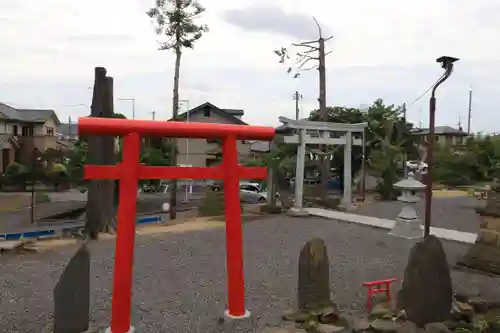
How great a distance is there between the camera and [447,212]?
571 inches

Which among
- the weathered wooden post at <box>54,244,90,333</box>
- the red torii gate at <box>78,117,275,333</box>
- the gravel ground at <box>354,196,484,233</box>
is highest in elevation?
the red torii gate at <box>78,117,275,333</box>

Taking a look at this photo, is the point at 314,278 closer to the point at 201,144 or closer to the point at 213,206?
the point at 213,206

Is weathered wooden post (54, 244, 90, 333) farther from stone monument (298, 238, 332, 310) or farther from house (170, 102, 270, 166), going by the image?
house (170, 102, 270, 166)

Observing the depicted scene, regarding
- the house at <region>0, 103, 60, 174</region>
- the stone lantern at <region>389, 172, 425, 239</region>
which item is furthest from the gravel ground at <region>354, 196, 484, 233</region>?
the house at <region>0, 103, 60, 174</region>

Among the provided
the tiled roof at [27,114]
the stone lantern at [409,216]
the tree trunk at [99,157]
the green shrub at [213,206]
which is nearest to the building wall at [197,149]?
the tiled roof at [27,114]

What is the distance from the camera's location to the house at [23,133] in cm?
3069

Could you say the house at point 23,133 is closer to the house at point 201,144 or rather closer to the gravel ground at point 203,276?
the house at point 201,144

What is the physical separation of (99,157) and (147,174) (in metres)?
7.14

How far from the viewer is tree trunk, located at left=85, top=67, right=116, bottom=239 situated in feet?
36.6

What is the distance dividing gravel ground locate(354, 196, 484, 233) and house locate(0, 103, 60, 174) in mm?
24829

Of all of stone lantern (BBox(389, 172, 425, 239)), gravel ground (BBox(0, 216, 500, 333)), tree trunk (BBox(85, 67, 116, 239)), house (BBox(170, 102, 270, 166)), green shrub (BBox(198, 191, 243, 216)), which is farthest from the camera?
house (BBox(170, 102, 270, 166))

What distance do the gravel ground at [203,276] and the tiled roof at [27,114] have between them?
25801 millimetres

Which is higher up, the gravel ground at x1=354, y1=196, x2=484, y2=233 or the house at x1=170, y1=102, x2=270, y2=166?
the house at x1=170, y1=102, x2=270, y2=166

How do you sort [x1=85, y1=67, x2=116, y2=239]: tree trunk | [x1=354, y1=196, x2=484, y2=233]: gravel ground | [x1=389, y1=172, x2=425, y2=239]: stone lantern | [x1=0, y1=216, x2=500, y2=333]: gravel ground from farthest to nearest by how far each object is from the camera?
[x1=354, y1=196, x2=484, y2=233]: gravel ground
[x1=85, y1=67, x2=116, y2=239]: tree trunk
[x1=389, y1=172, x2=425, y2=239]: stone lantern
[x1=0, y1=216, x2=500, y2=333]: gravel ground
